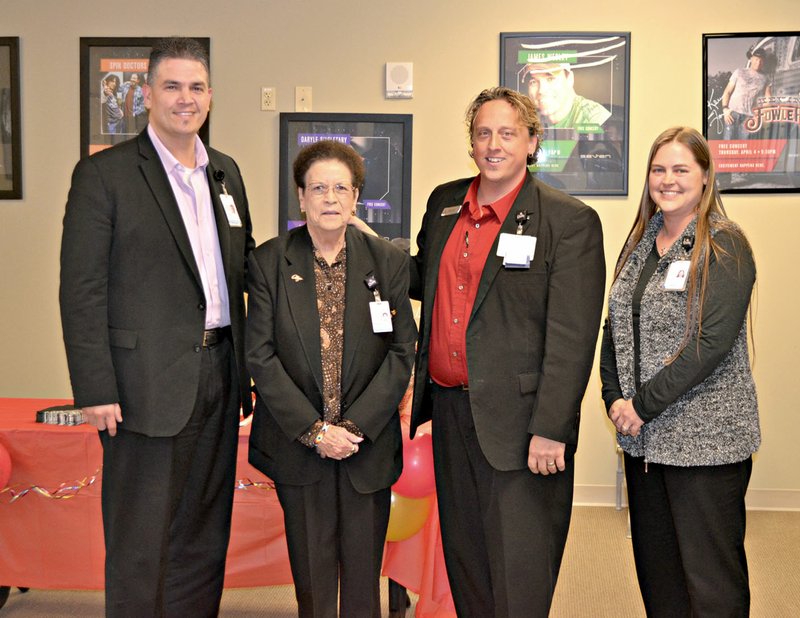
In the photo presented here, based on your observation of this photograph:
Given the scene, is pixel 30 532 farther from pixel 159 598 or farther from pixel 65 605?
pixel 159 598

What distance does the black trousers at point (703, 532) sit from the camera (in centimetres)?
238

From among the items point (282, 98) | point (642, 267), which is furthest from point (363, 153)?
point (642, 267)

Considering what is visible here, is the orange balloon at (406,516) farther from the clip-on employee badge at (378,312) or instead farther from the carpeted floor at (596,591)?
the clip-on employee badge at (378,312)

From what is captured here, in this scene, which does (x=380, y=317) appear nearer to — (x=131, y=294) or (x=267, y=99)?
(x=131, y=294)

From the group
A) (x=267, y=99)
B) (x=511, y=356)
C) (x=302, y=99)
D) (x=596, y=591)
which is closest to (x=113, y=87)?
(x=267, y=99)

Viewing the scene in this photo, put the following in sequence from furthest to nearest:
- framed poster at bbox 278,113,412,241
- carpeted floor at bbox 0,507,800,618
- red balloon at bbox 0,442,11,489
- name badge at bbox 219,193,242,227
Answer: framed poster at bbox 278,113,412,241, carpeted floor at bbox 0,507,800,618, red balloon at bbox 0,442,11,489, name badge at bbox 219,193,242,227

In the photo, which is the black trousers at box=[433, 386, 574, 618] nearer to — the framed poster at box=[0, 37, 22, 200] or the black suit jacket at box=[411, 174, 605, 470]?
the black suit jacket at box=[411, 174, 605, 470]

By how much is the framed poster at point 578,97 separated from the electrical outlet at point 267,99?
136cm

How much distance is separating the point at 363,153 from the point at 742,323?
2.94 metres

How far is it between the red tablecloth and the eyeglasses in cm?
117

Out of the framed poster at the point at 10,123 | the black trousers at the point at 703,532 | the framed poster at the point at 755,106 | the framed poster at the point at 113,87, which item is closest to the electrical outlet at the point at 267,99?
the framed poster at the point at 113,87

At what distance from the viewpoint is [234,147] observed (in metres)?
5.00

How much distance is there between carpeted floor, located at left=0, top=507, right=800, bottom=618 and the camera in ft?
11.4

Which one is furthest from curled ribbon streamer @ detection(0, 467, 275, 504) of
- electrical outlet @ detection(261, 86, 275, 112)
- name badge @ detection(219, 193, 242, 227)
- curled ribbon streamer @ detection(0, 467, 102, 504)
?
electrical outlet @ detection(261, 86, 275, 112)
